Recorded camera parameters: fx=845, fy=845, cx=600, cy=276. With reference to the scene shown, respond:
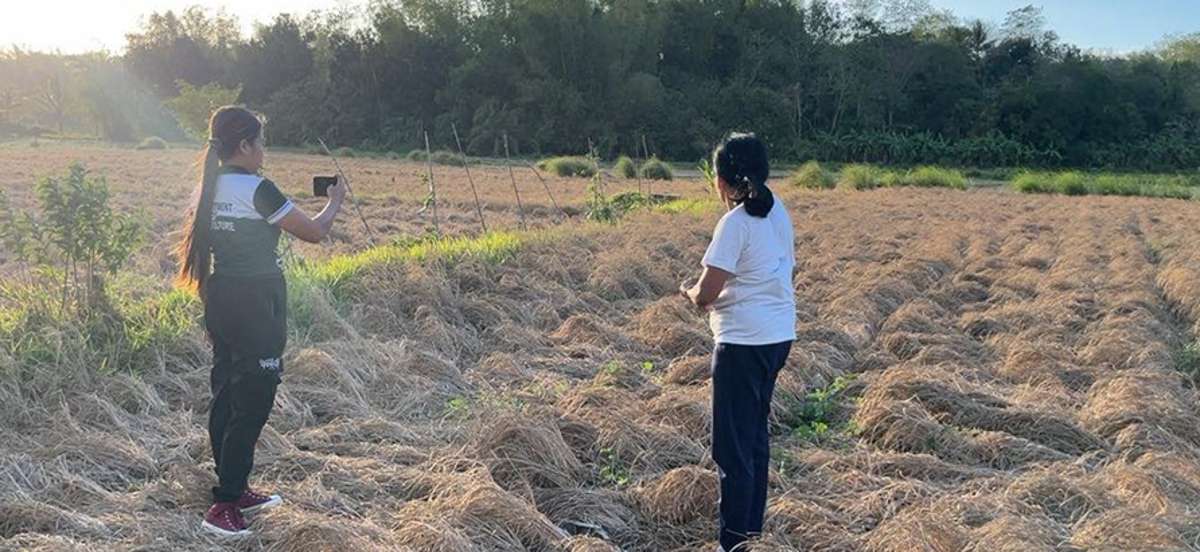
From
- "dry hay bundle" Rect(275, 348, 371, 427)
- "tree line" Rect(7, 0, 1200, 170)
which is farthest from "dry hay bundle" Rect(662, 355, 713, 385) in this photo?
"tree line" Rect(7, 0, 1200, 170)

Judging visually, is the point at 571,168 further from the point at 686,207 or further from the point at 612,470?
the point at 612,470

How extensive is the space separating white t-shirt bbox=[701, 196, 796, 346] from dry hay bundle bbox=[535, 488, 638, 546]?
86 cm

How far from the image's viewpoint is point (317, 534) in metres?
2.56

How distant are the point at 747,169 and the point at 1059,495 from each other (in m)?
1.77

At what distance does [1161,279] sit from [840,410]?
4.78 metres

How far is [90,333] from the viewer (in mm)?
4086

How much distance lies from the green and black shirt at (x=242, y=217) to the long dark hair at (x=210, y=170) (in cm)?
3

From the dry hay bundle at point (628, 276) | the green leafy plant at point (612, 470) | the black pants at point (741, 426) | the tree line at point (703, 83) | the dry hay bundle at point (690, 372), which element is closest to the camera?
the black pants at point (741, 426)

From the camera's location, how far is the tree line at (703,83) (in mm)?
36812

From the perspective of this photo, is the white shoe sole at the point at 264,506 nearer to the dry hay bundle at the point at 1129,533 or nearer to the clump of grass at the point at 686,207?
the dry hay bundle at the point at 1129,533

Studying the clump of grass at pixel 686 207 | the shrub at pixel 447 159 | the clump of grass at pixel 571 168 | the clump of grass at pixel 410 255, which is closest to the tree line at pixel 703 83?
the shrub at pixel 447 159

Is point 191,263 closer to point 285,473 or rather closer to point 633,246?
point 285,473

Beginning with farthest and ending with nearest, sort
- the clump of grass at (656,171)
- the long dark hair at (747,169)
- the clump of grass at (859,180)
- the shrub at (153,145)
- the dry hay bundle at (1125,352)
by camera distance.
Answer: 1. the shrub at (153,145)
2. the clump of grass at (656,171)
3. the clump of grass at (859,180)
4. the dry hay bundle at (1125,352)
5. the long dark hair at (747,169)

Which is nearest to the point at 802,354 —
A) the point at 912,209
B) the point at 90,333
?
the point at 90,333
